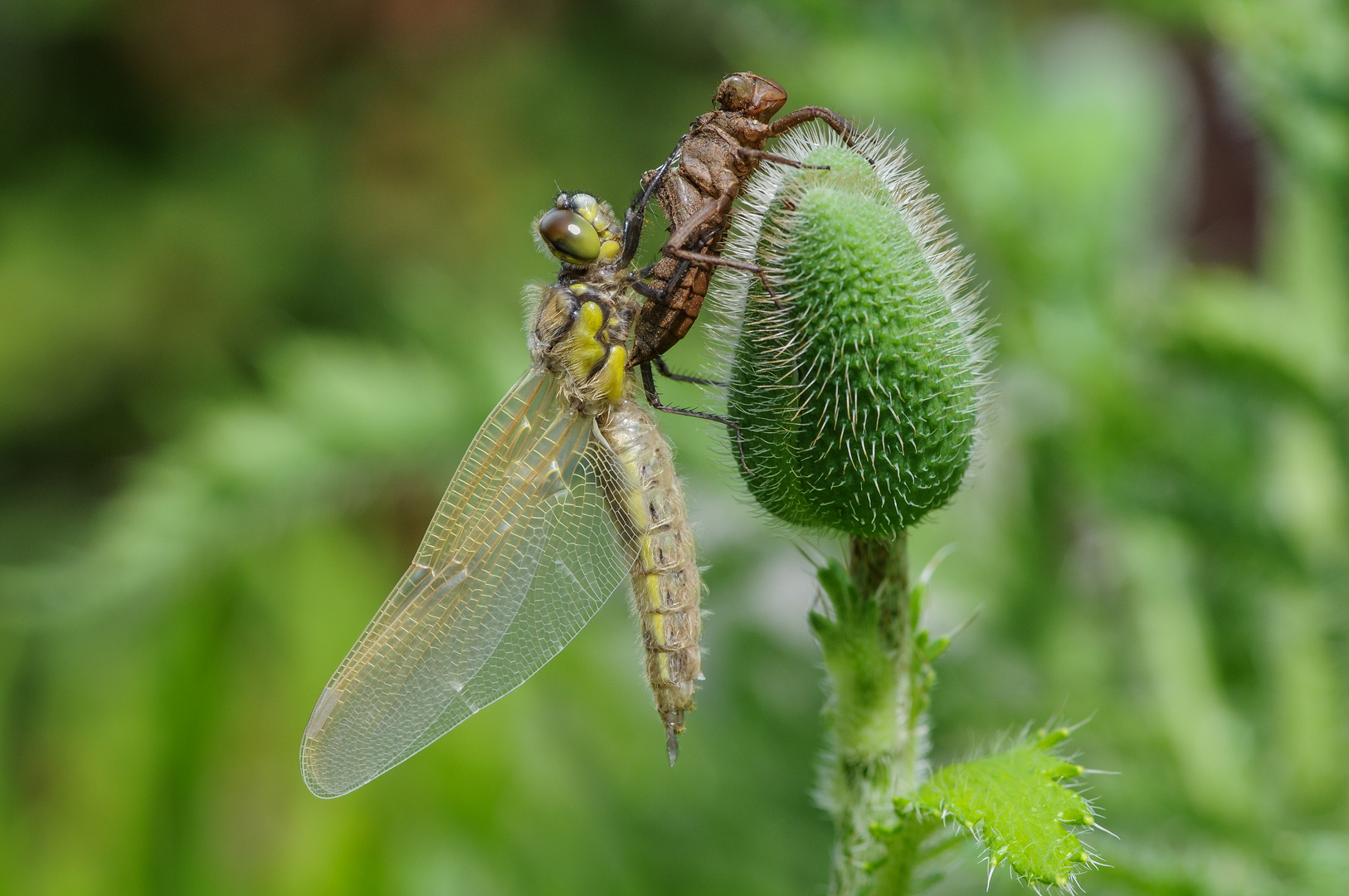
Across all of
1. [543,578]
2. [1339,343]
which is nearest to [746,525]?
[543,578]

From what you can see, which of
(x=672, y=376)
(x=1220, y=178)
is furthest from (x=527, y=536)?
(x=1220, y=178)

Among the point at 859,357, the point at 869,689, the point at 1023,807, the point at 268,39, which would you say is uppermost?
the point at 268,39

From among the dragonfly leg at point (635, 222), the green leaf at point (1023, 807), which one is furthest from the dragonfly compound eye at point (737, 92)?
the green leaf at point (1023, 807)

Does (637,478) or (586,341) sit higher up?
(586,341)

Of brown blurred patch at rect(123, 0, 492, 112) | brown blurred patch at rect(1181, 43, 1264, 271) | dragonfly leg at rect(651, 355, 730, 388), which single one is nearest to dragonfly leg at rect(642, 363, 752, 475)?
dragonfly leg at rect(651, 355, 730, 388)

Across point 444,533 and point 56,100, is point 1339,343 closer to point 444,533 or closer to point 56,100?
point 444,533

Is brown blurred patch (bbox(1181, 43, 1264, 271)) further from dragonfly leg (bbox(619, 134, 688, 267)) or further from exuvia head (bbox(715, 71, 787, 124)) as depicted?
exuvia head (bbox(715, 71, 787, 124))

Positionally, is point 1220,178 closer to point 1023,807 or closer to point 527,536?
point 527,536
